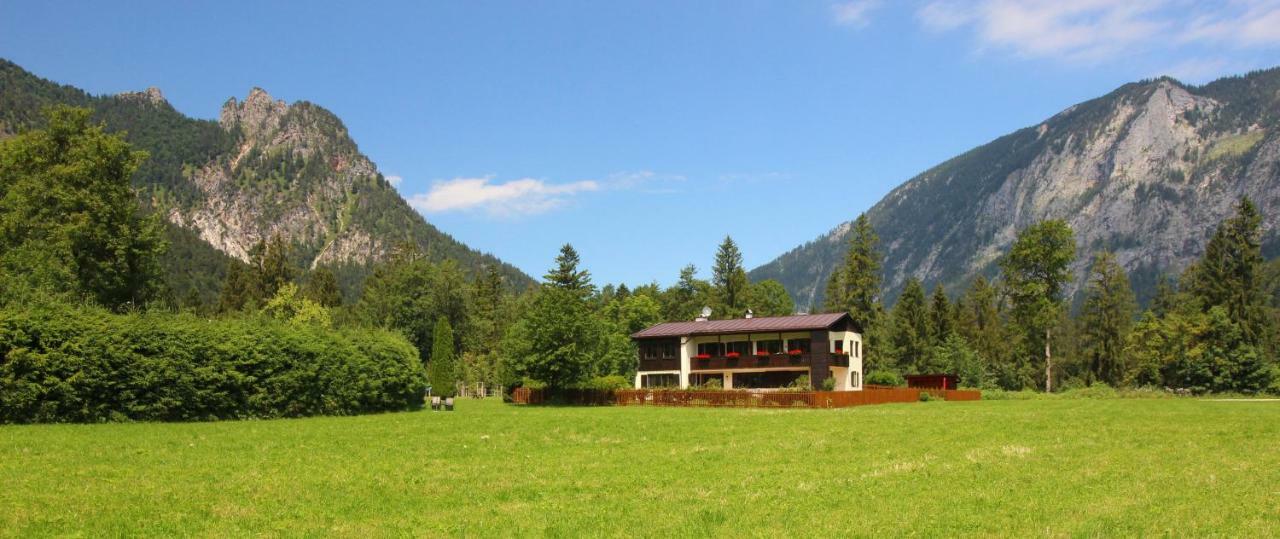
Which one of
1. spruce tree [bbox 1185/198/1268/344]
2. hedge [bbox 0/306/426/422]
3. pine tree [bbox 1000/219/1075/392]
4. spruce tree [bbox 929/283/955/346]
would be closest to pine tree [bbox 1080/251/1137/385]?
pine tree [bbox 1000/219/1075/392]

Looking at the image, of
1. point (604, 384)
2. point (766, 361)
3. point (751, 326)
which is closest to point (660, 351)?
point (751, 326)

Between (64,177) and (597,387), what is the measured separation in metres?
29.2

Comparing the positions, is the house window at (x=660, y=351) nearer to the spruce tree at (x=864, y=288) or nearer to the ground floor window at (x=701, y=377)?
the ground floor window at (x=701, y=377)

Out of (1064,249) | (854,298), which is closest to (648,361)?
(854,298)

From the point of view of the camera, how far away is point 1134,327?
7988 cm

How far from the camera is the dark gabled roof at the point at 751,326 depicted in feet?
201

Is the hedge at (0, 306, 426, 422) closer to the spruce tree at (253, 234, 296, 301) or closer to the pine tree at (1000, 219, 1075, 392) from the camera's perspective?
the pine tree at (1000, 219, 1075, 392)

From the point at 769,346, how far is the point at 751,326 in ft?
6.49

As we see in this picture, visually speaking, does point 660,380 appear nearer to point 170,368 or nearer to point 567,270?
point 567,270

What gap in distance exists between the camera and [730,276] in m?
94.4

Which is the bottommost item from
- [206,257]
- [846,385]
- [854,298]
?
[846,385]

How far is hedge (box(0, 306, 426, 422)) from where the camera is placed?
1074 inches

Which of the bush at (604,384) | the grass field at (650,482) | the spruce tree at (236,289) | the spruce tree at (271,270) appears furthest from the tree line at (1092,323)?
the spruce tree at (236,289)

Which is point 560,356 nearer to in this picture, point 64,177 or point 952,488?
point 64,177
